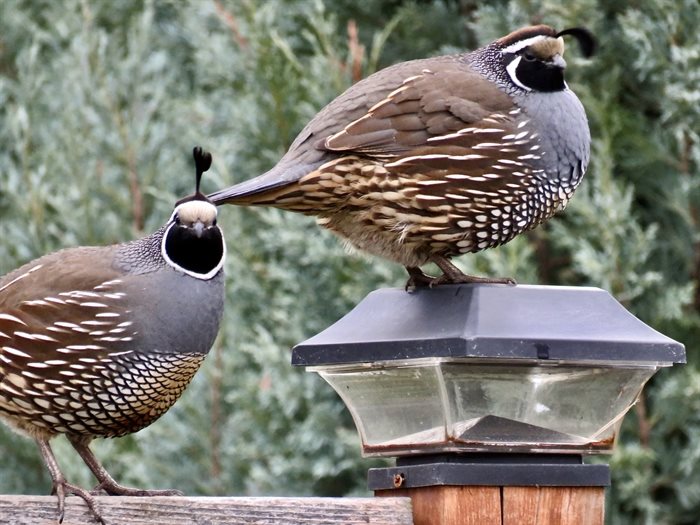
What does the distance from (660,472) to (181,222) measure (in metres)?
3.13

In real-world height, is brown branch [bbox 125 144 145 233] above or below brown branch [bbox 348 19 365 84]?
below

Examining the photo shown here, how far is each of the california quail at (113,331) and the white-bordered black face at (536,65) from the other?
2.73 feet

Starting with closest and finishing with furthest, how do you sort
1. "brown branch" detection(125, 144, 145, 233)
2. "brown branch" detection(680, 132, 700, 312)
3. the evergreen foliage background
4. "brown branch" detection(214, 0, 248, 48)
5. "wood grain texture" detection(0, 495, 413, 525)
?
"wood grain texture" detection(0, 495, 413, 525) → the evergreen foliage background → "brown branch" detection(680, 132, 700, 312) → "brown branch" detection(214, 0, 248, 48) → "brown branch" detection(125, 144, 145, 233)

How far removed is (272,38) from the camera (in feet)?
20.6

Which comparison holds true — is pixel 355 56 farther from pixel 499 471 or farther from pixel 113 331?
pixel 499 471

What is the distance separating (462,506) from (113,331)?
4.21 feet

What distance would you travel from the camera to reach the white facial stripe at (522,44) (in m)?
3.38

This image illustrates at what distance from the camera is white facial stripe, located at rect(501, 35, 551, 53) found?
11.1 ft

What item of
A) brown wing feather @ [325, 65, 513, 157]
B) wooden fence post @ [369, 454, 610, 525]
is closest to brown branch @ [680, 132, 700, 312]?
brown wing feather @ [325, 65, 513, 157]

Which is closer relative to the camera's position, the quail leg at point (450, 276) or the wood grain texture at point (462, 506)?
the wood grain texture at point (462, 506)

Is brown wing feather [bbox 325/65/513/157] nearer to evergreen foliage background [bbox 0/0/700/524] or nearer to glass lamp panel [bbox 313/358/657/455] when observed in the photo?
glass lamp panel [bbox 313/358/657/455]

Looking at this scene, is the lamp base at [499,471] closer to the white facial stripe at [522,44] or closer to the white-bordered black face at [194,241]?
the white-bordered black face at [194,241]

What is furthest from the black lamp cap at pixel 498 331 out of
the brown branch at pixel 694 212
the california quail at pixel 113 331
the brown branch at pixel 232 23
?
the brown branch at pixel 232 23

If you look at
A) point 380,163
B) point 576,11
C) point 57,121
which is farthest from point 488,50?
point 57,121
